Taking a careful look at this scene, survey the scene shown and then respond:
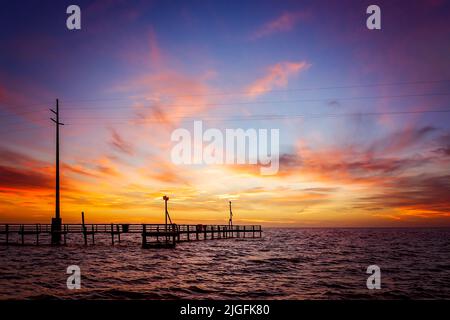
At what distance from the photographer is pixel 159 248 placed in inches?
1959

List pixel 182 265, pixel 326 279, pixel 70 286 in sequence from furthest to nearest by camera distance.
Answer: pixel 182 265 → pixel 326 279 → pixel 70 286

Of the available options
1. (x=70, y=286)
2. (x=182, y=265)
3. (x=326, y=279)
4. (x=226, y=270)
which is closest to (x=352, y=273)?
(x=326, y=279)

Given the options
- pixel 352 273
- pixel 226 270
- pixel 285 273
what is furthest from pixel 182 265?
pixel 352 273

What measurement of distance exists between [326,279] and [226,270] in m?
7.92

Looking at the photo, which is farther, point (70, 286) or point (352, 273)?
point (352, 273)
